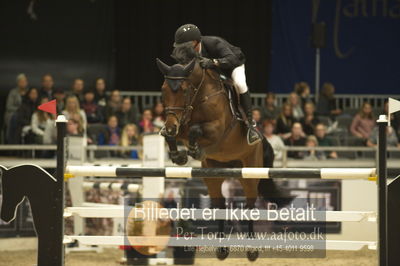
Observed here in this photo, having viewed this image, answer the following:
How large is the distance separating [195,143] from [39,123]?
455 centimetres

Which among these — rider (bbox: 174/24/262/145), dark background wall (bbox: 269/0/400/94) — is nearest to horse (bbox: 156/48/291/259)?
rider (bbox: 174/24/262/145)

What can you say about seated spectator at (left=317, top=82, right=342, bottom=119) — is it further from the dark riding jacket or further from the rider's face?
the rider's face

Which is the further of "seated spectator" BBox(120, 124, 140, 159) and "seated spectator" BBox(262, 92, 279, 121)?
"seated spectator" BBox(262, 92, 279, 121)

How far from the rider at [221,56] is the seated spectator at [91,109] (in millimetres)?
4232

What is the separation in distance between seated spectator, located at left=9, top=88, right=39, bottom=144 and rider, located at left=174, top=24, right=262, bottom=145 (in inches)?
169

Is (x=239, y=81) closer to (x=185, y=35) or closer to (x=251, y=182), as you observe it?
(x=185, y=35)

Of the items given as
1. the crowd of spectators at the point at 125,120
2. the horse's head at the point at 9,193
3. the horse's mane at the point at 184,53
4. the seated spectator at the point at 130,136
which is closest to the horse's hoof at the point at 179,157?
the horse's mane at the point at 184,53

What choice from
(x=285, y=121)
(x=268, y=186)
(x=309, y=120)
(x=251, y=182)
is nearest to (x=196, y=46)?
(x=251, y=182)

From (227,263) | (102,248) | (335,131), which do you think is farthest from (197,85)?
(335,131)

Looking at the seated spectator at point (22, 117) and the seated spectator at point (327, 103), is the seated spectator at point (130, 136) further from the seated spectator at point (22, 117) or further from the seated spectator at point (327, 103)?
the seated spectator at point (327, 103)

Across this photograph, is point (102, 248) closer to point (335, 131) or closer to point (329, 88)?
point (335, 131)

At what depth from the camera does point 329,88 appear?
10648 millimetres

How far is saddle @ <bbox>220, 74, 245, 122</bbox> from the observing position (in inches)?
218

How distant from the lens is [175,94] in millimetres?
4840
